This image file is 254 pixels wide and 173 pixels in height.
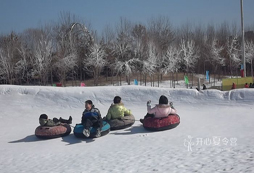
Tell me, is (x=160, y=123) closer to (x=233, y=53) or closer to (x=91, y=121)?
(x=91, y=121)

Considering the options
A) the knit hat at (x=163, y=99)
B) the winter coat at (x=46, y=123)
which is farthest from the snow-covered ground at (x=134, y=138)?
the knit hat at (x=163, y=99)

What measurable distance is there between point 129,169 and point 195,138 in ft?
10.2

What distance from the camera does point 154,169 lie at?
5922mm

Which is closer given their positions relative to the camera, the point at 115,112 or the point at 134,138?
the point at 134,138

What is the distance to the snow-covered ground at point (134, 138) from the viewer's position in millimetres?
6352

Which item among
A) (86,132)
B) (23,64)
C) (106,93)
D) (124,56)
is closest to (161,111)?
(86,132)

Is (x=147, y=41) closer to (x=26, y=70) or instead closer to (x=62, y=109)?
(x=26, y=70)

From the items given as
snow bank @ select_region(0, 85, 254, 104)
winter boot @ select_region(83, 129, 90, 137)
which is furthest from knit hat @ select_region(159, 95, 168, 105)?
snow bank @ select_region(0, 85, 254, 104)

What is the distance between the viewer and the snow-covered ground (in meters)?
6.35

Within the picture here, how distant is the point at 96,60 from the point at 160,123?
27566 mm

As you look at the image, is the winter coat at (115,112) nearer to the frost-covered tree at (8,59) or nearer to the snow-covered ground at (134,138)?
the snow-covered ground at (134,138)

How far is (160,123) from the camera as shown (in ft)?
31.7

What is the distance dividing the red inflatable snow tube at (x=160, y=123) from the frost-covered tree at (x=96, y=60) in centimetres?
2659

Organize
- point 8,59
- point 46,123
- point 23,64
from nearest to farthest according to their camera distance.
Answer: point 46,123 < point 8,59 < point 23,64
